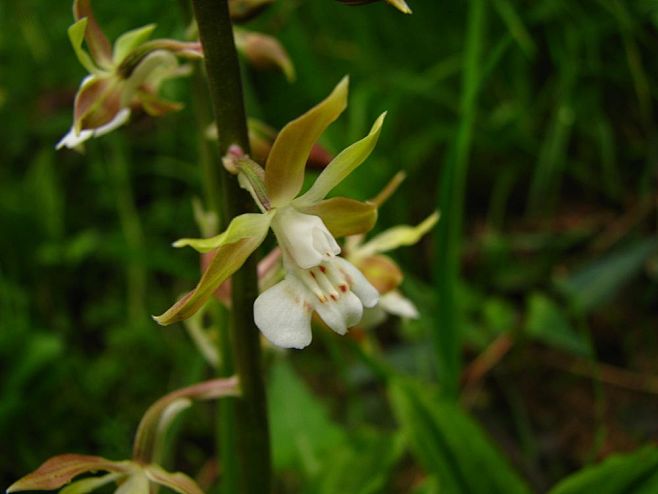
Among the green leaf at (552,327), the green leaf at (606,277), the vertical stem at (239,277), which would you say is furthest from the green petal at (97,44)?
the green leaf at (606,277)

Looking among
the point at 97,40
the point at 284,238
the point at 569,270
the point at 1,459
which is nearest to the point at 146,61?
the point at 97,40

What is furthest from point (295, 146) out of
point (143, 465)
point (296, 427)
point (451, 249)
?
point (296, 427)

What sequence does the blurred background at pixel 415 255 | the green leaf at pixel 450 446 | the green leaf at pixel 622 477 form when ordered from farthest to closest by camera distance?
the blurred background at pixel 415 255 < the green leaf at pixel 450 446 < the green leaf at pixel 622 477

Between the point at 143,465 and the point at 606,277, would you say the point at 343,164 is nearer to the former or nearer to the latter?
the point at 143,465

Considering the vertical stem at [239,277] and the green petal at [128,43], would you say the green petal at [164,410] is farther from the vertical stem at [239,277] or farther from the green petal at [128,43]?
the green petal at [128,43]

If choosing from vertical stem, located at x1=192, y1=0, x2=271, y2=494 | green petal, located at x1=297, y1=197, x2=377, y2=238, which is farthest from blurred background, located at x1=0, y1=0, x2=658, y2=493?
green petal, located at x1=297, y1=197, x2=377, y2=238

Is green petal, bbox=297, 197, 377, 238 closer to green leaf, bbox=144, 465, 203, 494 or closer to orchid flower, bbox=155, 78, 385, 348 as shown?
orchid flower, bbox=155, 78, 385, 348

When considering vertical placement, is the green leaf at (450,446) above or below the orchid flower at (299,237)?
below
